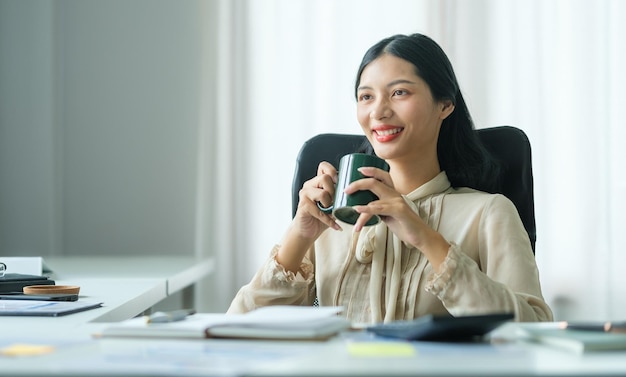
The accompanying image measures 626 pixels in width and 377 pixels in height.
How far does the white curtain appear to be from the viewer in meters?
3.54

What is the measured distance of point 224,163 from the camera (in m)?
3.62

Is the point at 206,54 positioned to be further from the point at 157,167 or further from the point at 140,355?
the point at 140,355

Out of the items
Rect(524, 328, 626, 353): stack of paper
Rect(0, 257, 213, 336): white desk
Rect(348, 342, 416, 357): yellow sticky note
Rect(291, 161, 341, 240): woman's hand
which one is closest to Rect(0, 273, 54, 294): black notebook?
Rect(0, 257, 213, 336): white desk

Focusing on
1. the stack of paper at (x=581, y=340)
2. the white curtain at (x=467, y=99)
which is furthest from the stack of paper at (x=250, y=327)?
the white curtain at (x=467, y=99)

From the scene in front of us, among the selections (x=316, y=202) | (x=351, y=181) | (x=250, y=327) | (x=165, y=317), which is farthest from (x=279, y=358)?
(x=316, y=202)

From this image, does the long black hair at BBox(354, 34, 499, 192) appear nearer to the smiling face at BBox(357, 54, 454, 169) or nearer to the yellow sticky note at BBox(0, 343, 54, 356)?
the smiling face at BBox(357, 54, 454, 169)

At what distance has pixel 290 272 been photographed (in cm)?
164

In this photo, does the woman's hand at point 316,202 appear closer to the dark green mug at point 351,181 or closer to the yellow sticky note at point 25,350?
the dark green mug at point 351,181

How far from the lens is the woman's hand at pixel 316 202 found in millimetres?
1524

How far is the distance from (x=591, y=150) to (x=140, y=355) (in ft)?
9.86

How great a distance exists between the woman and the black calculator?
16.5 inches

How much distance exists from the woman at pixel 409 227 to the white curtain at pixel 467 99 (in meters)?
1.84

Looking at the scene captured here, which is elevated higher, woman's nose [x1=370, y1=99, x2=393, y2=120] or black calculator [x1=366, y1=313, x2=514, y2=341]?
woman's nose [x1=370, y1=99, x2=393, y2=120]

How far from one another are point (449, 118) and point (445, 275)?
0.48 m
